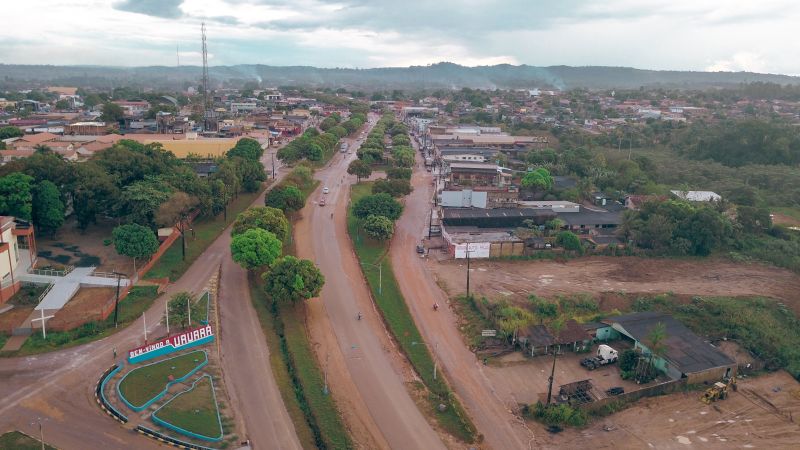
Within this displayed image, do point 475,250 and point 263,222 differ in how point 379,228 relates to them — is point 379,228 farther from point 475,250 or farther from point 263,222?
point 263,222

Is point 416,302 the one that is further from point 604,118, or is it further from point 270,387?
point 604,118

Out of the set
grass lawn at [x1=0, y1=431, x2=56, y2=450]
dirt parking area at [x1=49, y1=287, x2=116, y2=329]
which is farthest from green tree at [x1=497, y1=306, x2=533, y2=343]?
dirt parking area at [x1=49, y1=287, x2=116, y2=329]

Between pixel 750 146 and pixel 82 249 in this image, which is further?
pixel 750 146

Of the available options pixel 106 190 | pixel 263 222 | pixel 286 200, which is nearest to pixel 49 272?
pixel 106 190

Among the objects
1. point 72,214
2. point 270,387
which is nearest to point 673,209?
point 270,387

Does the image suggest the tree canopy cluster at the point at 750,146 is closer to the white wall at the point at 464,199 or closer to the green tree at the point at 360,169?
the white wall at the point at 464,199
